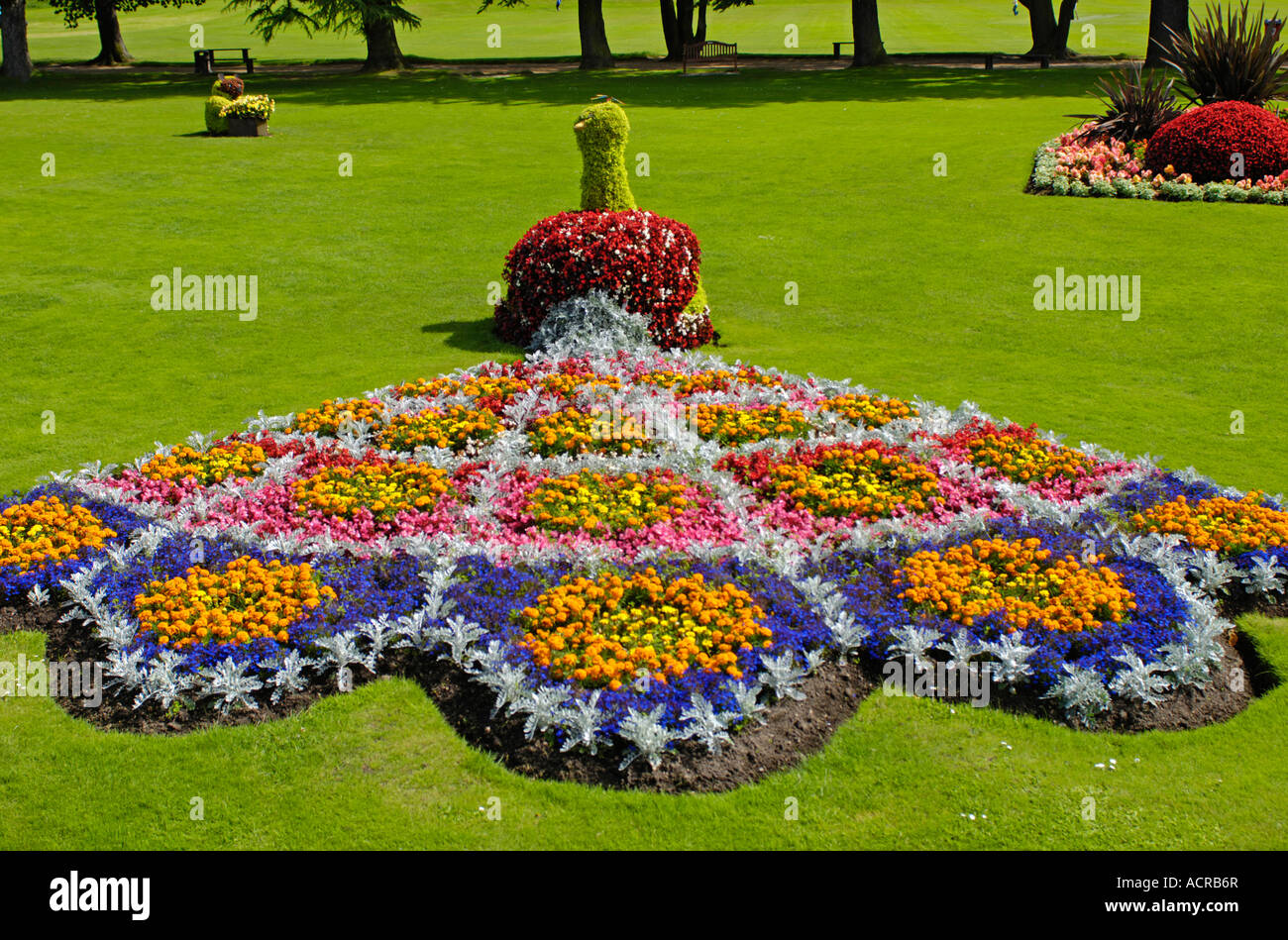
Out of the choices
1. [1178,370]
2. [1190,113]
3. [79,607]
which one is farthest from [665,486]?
[1190,113]

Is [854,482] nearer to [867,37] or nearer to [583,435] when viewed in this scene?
[583,435]

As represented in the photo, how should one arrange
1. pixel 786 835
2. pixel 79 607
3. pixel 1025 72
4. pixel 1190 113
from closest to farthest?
1. pixel 786 835
2. pixel 79 607
3. pixel 1190 113
4. pixel 1025 72

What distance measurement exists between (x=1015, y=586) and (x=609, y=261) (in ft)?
23.6

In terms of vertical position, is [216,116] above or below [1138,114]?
above

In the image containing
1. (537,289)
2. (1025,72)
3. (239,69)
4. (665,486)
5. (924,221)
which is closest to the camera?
(665,486)

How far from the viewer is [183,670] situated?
23.2ft

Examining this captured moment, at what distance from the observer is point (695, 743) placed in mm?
6430

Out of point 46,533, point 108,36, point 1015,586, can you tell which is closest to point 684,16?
point 108,36

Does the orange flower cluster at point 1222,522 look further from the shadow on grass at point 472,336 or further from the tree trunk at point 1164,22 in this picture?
the tree trunk at point 1164,22

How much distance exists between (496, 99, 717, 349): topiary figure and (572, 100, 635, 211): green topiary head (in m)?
0.01

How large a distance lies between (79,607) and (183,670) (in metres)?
1.34

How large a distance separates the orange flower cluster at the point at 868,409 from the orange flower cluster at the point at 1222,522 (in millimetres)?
2942

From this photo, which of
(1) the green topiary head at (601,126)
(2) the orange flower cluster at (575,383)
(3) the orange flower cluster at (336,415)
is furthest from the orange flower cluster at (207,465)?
(1) the green topiary head at (601,126)

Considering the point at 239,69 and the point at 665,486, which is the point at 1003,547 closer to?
the point at 665,486
